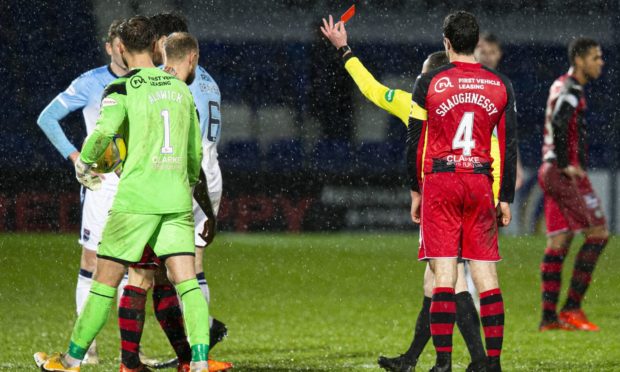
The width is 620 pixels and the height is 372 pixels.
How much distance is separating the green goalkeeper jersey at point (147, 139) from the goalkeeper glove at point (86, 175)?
0.16 ft

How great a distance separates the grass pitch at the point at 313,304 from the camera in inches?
291

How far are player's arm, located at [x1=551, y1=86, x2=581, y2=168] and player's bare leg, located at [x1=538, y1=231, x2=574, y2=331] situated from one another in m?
0.59

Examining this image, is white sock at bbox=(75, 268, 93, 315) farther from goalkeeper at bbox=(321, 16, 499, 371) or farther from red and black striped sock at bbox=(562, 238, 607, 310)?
red and black striped sock at bbox=(562, 238, 607, 310)

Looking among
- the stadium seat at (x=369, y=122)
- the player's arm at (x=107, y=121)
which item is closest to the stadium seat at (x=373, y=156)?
the stadium seat at (x=369, y=122)

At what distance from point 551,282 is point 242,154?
15.0m

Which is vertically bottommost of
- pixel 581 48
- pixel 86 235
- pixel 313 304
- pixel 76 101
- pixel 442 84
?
pixel 313 304

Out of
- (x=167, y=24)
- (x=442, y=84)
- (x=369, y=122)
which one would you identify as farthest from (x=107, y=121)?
(x=369, y=122)

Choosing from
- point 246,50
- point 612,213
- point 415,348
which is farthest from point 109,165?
point 246,50

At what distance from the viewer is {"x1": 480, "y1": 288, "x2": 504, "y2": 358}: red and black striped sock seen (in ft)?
18.3

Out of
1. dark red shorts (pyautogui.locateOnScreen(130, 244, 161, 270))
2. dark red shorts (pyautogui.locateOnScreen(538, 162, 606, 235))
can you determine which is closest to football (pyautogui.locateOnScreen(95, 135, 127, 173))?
dark red shorts (pyautogui.locateOnScreen(130, 244, 161, 270))

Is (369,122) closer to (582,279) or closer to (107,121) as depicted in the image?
(582,279)

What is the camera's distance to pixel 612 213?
2116 cm

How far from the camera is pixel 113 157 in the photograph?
18.2 feet

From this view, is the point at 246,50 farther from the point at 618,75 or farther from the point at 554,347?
the point at 554,347
